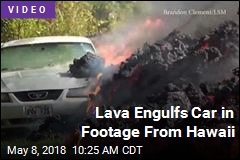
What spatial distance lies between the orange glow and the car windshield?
0.62ft

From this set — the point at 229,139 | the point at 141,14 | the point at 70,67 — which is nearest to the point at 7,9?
the point at 70,67

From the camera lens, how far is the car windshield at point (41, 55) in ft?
19.7

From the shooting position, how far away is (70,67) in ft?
19.3

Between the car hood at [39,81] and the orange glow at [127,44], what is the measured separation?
0.36m


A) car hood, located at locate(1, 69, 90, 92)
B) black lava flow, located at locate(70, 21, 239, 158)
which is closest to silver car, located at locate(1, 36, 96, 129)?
car hood, located at locate(1, 69, 90, 92)

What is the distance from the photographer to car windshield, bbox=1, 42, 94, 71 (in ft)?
19.7

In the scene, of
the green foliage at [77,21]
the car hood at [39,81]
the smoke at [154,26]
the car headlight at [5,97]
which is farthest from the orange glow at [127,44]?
the car headlight at [5,97]

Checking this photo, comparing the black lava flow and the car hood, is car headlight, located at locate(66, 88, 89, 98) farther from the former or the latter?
the black lava flow

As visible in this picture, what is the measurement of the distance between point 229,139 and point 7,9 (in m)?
2.62

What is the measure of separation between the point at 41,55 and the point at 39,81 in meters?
0.44

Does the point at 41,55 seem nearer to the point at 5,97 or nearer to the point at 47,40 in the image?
the point at 47,40

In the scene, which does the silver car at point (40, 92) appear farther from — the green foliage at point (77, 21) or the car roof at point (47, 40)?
the green foliage at point (77, 21)

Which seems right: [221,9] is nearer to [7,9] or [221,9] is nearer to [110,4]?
[110,4]

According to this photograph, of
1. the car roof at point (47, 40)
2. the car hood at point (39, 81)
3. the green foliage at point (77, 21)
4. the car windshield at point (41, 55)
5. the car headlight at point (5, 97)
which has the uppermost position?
the green foliage at point (77, 21)
